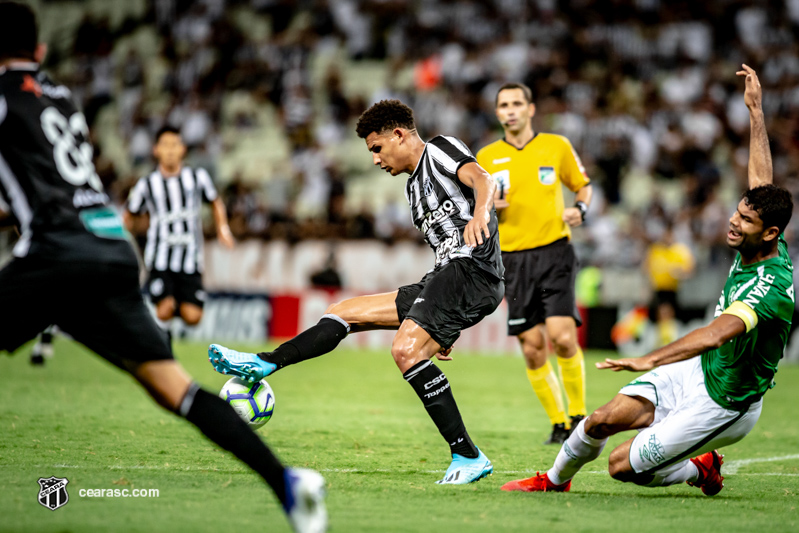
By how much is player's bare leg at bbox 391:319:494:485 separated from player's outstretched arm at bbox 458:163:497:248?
68cm

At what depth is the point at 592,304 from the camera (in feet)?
58.6

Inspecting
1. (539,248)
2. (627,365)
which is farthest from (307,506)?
(539,248)

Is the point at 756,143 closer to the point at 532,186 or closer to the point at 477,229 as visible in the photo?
the point at 477,229

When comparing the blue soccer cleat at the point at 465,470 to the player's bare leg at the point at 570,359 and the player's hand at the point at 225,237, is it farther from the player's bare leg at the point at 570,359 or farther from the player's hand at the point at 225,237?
the player's hand at the point at 225,237

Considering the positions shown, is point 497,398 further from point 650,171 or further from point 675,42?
point 675,42

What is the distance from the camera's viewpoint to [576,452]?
5.12 metres

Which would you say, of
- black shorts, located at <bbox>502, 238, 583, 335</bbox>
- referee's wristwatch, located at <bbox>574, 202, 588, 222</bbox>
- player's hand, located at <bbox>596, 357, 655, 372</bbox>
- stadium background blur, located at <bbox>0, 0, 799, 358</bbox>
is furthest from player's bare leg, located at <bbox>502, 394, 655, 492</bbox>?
stadium background blur, located at <bbox>0, 0, 799, 358</bbox>

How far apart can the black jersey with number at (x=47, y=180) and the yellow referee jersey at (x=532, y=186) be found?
4437 mm

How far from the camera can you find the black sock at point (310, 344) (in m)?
5.61

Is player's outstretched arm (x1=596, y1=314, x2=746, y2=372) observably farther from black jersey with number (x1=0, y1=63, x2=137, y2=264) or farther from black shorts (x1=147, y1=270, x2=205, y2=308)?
black shorts (x1=147, y1=270, x2=205, y2=308)

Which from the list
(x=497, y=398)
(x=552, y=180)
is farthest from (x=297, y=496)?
(x=497, y=398)

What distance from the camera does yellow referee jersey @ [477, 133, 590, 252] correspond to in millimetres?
7918

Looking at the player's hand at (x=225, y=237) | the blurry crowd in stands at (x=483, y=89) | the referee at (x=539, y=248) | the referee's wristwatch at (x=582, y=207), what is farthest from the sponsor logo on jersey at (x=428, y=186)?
the blurry crowd in stands at (x=483, y=89)

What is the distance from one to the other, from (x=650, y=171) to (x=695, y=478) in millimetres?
15592
